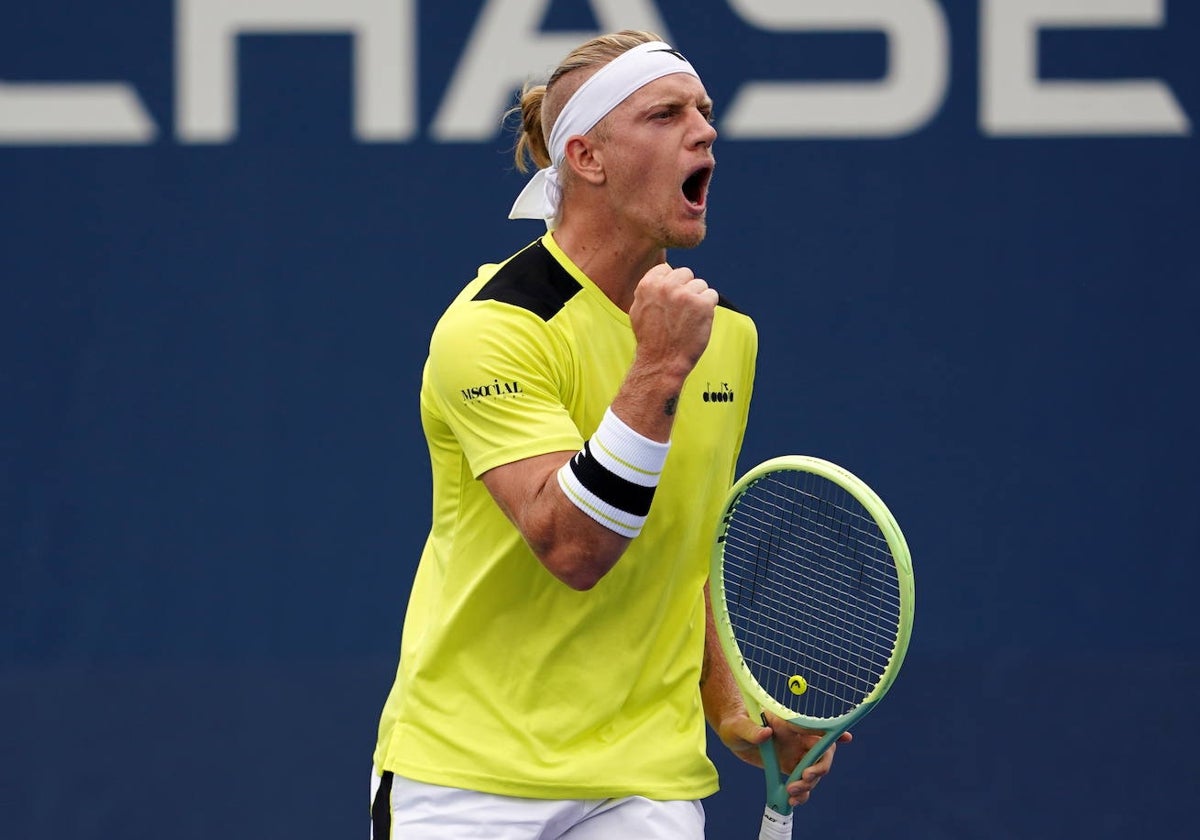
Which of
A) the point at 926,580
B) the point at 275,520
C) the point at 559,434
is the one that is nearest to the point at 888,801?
the point at 926,580

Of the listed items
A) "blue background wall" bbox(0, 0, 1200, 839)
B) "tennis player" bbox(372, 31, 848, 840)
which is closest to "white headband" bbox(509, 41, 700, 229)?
"tennis player" bbox(372, 31, 848, 840)

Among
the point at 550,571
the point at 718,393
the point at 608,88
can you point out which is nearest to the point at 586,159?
the point at 608,88

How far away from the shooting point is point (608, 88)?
2.68 m

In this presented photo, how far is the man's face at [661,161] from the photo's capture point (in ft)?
8.61

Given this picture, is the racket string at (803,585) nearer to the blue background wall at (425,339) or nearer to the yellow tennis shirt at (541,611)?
the yellow tennis shirt at (541,611)

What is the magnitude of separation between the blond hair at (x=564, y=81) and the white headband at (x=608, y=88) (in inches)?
0.8

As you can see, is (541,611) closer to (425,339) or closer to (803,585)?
(803,585)

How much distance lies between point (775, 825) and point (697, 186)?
0.98 m

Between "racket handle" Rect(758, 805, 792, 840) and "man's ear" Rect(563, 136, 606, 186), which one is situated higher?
"man's ear" Rect(563, 136, 606, 186)

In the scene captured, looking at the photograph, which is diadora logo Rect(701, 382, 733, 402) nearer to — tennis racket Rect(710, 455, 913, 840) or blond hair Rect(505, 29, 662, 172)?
tennis racket Rect(710, 455, 913, 840)

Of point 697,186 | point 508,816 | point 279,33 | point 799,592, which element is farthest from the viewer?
point 279,33

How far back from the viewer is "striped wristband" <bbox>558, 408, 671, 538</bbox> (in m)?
2.30

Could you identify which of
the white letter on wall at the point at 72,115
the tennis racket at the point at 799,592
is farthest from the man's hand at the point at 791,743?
the white letter on wall at the point at 72,115

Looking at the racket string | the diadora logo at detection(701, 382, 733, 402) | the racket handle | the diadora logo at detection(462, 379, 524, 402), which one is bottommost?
the racket handle
